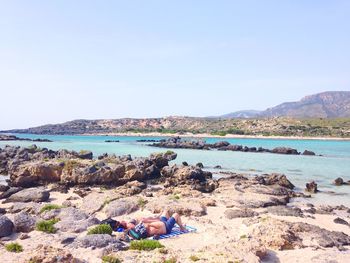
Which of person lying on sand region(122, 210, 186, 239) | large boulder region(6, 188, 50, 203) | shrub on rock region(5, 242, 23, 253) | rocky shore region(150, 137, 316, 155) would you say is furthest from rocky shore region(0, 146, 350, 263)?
rocky shore region(150, 137, 316, 155)

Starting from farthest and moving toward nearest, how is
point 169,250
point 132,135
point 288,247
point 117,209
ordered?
point 132,135
point 117,209
point 288,247
point 169,250

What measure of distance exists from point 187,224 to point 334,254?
6329 mm

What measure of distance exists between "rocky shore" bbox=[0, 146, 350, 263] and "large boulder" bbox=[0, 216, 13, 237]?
4 cm

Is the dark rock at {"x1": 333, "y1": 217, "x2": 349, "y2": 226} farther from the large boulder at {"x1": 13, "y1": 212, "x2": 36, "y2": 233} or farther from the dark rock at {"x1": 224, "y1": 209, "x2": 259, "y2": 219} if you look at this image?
the large boulder at {"x1": 13, "y1": 212, "x2": 36, "y2": 233}

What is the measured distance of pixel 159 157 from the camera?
36.8m

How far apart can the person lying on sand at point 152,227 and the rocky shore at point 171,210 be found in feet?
1.94

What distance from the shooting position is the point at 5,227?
1423 cm

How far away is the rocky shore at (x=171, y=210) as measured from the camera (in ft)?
38.8

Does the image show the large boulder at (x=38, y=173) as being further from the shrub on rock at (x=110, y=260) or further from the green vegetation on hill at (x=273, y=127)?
the green vegetation on hill at (x=273, y=127)

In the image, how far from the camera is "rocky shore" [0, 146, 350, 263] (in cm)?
1183

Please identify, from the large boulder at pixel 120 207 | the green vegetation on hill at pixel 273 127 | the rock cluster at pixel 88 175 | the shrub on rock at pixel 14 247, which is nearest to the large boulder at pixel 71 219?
the large boulder at pixel 120 207

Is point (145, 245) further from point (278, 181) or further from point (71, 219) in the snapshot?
point (278, 181)

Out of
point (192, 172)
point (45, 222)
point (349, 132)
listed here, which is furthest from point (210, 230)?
point (349, 132)

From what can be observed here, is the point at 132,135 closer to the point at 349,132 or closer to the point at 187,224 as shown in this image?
the point at 349,132
